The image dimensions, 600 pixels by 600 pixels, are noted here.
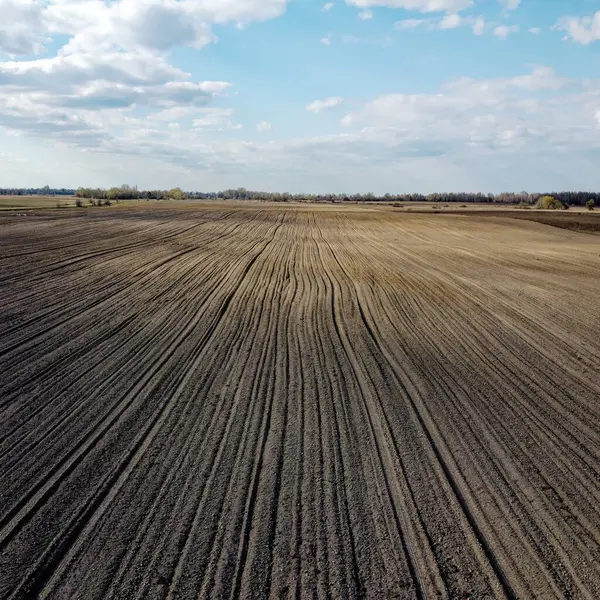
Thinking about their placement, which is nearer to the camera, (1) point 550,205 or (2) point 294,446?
(2) point 294,446

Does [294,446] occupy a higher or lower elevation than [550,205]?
higher

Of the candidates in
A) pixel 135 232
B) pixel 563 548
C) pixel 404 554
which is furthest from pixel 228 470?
pixel 135 232

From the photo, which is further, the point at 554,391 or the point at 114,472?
the point at 554,391

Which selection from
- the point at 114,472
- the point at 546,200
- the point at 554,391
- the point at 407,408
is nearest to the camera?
the point at 114,472

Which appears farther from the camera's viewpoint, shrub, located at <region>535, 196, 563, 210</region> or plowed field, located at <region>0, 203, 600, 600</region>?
shrub, located at <region>535, 196, 563, 210</region>

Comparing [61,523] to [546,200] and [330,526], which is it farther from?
[546,200]

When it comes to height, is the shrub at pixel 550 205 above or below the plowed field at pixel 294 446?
below

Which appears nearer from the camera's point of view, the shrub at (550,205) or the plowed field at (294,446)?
the plowed field at (294,446)

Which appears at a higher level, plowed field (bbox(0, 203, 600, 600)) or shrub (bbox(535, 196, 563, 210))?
plowed field (bbox(0, 203, 600, 600))
